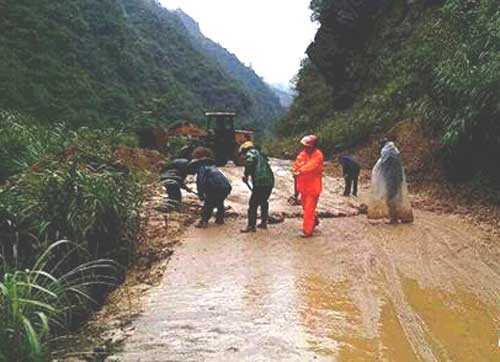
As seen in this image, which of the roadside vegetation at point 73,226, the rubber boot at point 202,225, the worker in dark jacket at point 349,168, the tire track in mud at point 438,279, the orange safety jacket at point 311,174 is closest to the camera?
the tire track in mud at point 438,279

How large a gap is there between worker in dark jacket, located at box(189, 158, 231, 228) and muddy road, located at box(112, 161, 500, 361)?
0.38 m

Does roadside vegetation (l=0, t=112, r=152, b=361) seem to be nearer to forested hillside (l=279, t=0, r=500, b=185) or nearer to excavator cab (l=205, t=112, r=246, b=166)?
forested hillside (l=279, t=0, r=500, b=185)

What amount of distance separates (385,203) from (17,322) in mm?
7291

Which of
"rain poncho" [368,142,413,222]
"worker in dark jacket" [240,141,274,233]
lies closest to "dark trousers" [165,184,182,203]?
"worker in dark jacket" [240,141,274,233]

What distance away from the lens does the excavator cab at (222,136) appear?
21625 millimetres

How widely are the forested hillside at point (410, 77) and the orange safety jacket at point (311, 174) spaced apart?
4208mm

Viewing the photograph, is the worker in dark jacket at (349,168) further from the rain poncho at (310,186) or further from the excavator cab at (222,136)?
the excavator cab at (222,136)

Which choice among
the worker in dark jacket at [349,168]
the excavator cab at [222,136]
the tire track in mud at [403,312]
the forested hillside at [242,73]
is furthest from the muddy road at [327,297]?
the forested hillside at [242,73]

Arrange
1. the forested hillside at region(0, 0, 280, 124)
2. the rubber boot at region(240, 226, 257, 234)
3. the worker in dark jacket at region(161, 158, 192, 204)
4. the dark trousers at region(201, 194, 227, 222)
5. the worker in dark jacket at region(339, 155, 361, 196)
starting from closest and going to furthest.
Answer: the rubber boot at region(240, 226, 257, 234) → the dark trousers at region(201, 194, 227, 222) → the worker in dark jacket at region(161, 158, 192, 204) → the worker in dark jacket at region(339, 155, 361, 196) → the forested hillside at region(0, 0, 280, 124)

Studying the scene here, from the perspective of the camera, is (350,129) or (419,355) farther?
(350,129)

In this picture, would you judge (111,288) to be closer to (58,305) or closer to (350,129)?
(58,305)

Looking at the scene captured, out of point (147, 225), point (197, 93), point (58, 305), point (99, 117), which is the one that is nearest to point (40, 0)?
point (99, 117)

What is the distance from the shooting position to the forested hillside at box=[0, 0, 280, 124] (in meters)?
38.2

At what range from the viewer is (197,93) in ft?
257
